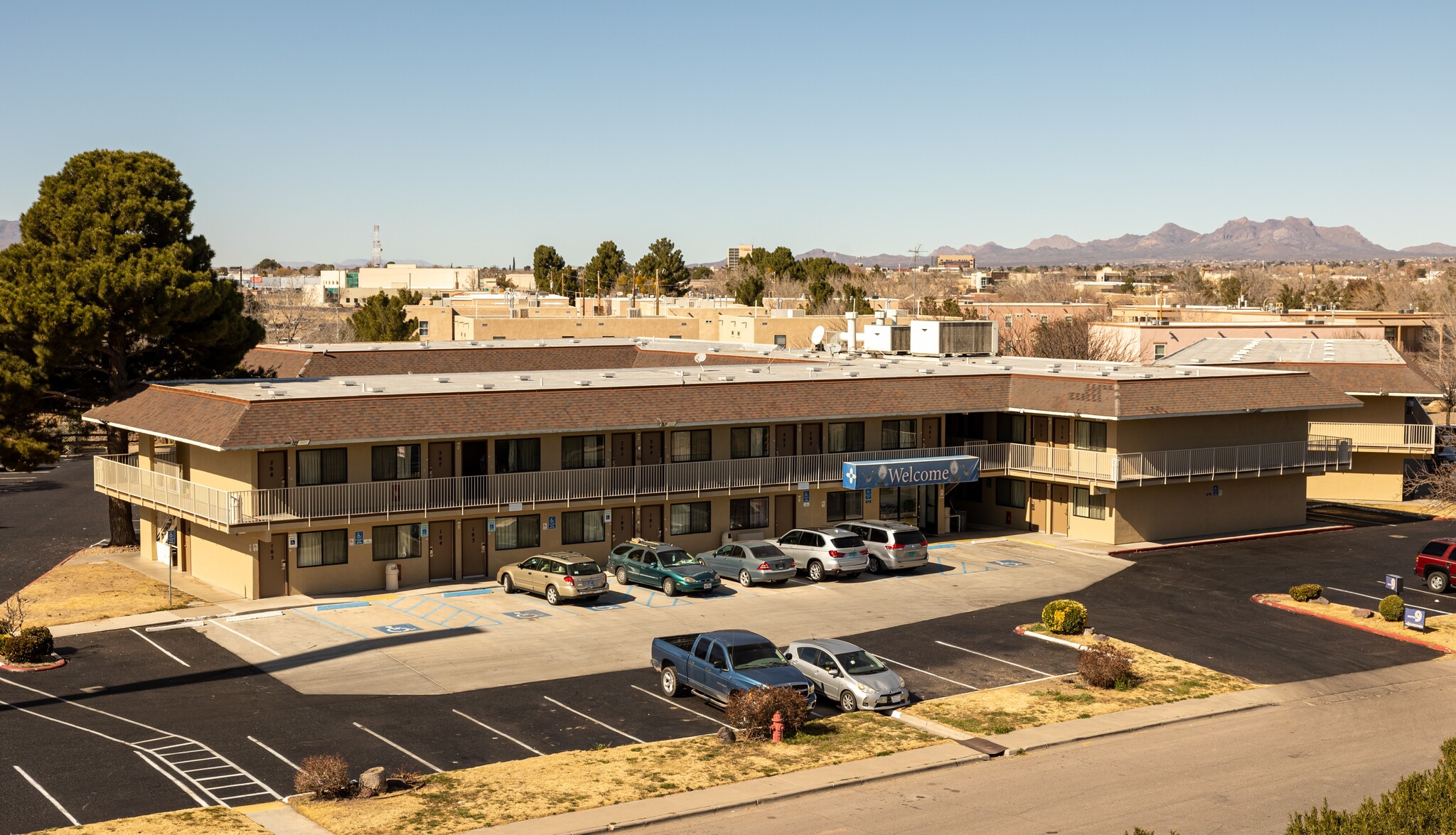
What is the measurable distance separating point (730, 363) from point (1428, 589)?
31.6 metres

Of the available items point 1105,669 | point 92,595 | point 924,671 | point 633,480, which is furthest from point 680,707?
point 92,595

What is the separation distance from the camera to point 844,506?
181 ft

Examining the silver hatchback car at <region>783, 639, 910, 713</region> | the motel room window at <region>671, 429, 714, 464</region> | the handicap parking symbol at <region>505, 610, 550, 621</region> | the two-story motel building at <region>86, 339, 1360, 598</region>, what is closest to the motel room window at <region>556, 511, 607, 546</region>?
the two-story motel building at <region>86, 339, 1360, 598</region>

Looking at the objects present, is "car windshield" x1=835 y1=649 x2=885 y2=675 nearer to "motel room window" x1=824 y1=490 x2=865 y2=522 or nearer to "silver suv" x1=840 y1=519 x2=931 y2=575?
"silver suv" x1=840 y1=519 x2=931 y2=575

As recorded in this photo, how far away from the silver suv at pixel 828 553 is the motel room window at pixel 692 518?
396 centimetres

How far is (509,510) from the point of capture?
4675 centimetres

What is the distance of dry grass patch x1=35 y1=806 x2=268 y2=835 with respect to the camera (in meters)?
23.2

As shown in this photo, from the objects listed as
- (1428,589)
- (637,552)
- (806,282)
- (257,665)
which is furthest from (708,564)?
(806,282)

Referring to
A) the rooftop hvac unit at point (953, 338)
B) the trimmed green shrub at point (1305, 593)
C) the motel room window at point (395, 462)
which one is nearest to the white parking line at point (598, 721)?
the motel room window at point (395, 462)

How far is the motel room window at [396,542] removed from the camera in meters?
45.4

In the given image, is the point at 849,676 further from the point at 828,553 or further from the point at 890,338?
the point at 890,338

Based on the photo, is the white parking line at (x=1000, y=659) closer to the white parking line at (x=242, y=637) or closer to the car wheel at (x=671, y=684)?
the car wheel at (x=671, y=684)

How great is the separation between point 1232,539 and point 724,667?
32.2 meters

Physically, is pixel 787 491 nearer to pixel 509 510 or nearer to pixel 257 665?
pixel 509 510
